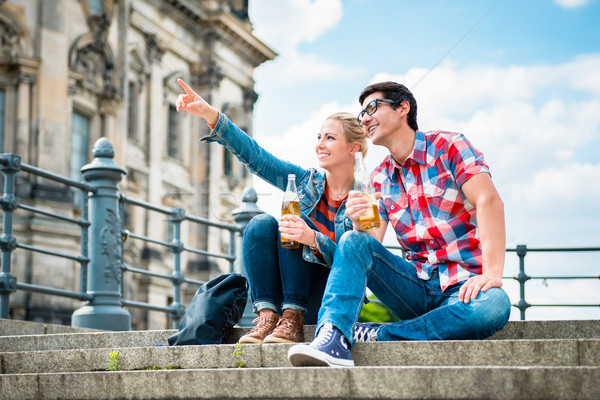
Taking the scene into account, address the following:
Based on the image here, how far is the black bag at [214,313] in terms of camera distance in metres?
4.59

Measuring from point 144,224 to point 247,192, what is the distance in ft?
48.5

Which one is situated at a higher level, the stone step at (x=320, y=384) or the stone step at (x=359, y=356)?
the stone step at (x=359, y=356)

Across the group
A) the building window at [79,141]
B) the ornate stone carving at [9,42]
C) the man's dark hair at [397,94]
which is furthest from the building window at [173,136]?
the man's dark hair at [397,94]

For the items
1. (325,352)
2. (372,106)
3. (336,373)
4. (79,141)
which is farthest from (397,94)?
(79,141)

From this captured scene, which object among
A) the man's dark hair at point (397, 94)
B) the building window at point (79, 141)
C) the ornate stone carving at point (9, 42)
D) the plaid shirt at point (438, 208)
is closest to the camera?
the plaid shirt at point (438, 208)

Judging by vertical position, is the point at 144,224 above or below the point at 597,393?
above

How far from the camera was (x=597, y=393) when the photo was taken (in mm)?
3059

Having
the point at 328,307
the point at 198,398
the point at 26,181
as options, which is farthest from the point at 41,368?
the point at 26,181

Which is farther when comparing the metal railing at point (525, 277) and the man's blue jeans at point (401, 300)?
the metal railing at point (525, 277)

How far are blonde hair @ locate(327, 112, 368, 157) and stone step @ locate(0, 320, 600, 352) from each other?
41.4 inches

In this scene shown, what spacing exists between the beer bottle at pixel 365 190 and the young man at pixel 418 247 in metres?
0.04

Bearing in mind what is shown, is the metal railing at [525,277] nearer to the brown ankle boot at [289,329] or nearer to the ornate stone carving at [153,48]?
the brown ankle boot at [289,329]

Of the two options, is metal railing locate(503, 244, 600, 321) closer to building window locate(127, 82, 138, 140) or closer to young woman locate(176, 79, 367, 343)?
young woman locate(176, 79, 367, 343)

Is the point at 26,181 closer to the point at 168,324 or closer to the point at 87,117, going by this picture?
the point at 87,117
